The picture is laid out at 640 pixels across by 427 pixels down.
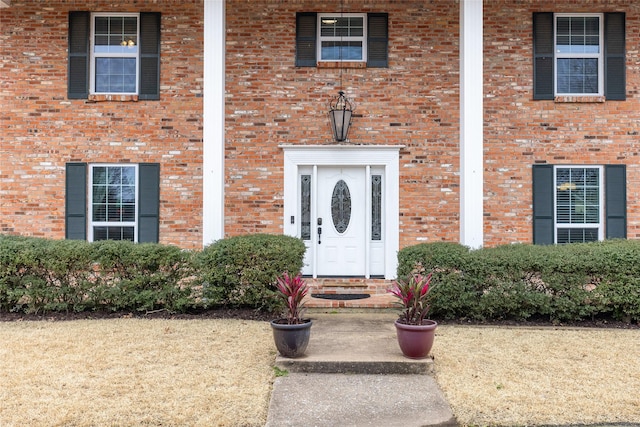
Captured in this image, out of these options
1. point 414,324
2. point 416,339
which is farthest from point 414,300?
point 416,339

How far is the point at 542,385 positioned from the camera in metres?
4.36

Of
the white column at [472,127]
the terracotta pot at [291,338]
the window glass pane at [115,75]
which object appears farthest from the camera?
the window glass pane at [115,75]

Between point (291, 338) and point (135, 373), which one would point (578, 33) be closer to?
point (291, 338)

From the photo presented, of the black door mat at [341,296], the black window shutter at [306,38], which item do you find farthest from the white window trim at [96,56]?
the black door mat at [341,296]

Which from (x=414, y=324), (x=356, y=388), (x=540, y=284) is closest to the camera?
(x=356, y=388)

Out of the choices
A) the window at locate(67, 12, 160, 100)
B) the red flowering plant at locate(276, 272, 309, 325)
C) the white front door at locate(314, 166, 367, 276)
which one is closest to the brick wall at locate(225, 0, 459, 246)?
the white front door at locate(314, 166, 367, 276)

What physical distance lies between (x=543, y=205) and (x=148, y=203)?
274 inches

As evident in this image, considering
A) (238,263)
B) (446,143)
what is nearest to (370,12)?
(446,143)

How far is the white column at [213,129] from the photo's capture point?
771 cm

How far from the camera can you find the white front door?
369 inches

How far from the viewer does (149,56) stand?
9.09m

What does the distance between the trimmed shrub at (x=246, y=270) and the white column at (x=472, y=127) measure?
270cm

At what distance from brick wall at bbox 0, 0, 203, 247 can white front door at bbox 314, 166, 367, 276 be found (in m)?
2.21

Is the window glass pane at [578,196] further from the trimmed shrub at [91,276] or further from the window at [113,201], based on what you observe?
the window at [113,201]
